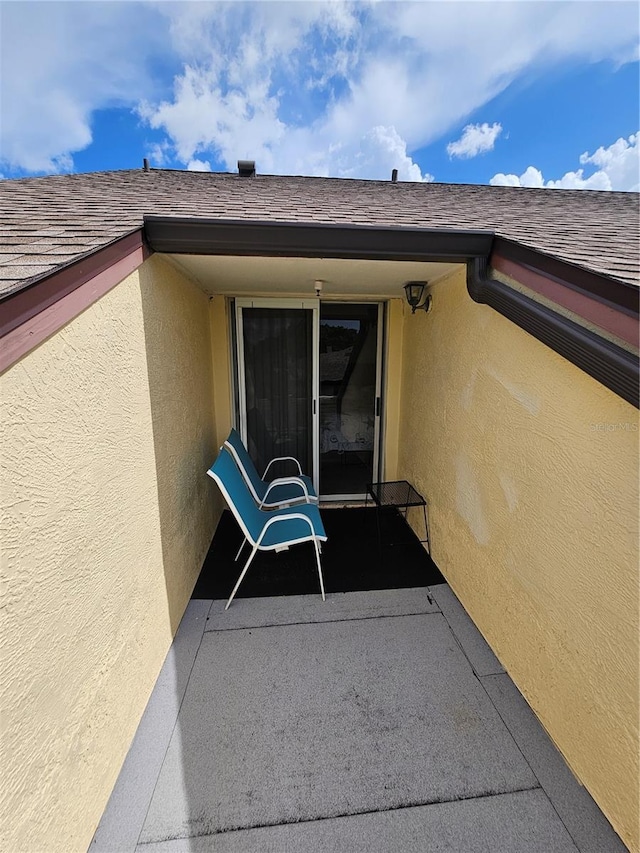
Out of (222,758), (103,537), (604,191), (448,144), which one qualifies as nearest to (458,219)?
(103,537)

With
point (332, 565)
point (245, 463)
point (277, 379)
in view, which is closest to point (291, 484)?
point (245, 463)

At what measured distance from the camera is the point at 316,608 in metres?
2.84

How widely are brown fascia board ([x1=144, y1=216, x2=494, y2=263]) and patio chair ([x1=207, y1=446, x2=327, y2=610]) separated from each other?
1.66 m

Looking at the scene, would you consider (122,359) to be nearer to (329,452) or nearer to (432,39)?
(329,452)

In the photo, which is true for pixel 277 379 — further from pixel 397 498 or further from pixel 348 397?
pixel 397 498

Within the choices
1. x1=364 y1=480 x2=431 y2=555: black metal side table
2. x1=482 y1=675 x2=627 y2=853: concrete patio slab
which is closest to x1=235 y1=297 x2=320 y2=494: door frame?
x1=364 y1=480 x2=431 y2=555: black metal side table

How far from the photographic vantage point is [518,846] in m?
1.47

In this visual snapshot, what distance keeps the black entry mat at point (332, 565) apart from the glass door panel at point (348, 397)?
2.95ft

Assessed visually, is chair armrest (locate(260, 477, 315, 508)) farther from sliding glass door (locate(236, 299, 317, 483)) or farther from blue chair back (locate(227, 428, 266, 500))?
sliding glass door (locate(236, 299, 317, 483))

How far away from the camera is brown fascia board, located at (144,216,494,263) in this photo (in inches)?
87.8

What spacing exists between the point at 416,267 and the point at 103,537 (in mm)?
2928

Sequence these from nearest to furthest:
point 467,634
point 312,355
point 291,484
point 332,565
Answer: point 467,634 < point 332,565 < point 291,484 < point 312,355

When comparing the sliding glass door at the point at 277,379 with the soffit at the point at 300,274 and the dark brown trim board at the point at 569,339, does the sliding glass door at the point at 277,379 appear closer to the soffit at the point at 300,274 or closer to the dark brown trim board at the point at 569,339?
the soffit at the point at 300,274

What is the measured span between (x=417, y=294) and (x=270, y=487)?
263 centimetres
